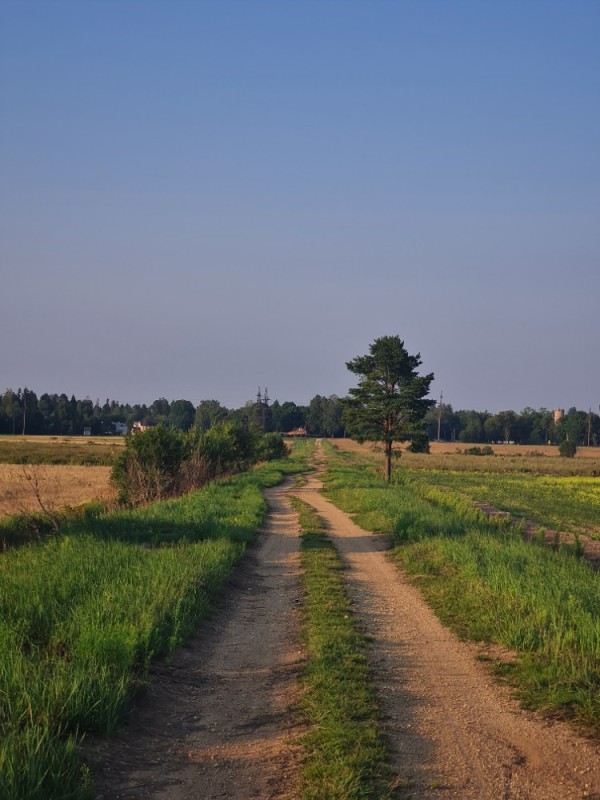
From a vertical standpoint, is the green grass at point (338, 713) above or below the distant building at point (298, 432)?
below

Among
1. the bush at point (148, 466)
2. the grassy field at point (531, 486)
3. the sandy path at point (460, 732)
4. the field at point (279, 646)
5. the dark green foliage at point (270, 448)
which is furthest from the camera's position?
the dark green foliage at point (270, 448)

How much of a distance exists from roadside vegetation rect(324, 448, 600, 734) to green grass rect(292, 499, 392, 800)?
143 centimetres

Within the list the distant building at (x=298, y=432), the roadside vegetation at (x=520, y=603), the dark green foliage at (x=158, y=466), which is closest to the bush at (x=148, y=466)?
the dark green foliage at (x=158, y=466)

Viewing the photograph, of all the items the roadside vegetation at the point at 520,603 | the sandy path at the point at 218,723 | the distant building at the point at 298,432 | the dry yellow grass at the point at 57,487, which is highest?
the distant building at the point at 298,432

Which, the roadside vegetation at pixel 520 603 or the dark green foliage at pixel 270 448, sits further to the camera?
the dark green foliage at pixel 270 448

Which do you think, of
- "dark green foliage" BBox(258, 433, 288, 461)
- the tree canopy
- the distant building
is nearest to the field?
the tree canopy

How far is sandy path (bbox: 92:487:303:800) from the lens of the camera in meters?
4.85

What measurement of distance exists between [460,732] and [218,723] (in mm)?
1852

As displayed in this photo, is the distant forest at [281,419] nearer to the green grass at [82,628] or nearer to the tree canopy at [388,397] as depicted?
the tree canopy at [388,397]

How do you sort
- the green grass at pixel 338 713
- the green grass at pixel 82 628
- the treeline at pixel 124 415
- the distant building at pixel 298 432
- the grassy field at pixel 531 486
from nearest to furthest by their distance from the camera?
the green grass at pixel 82 628 → the green grass at pixel 338 713 → the grassy field at pixel 531 486 → the treeline at pixel 124 415 → the distant building at pixel 298 432

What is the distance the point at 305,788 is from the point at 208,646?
385 centimetres

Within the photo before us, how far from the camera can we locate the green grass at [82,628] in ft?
15.0

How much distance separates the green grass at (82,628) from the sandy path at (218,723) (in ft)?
0.74

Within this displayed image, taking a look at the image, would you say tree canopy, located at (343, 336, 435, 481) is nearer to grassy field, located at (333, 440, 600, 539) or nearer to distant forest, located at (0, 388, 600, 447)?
grassy field, located at (333, 440, 600, 539)
